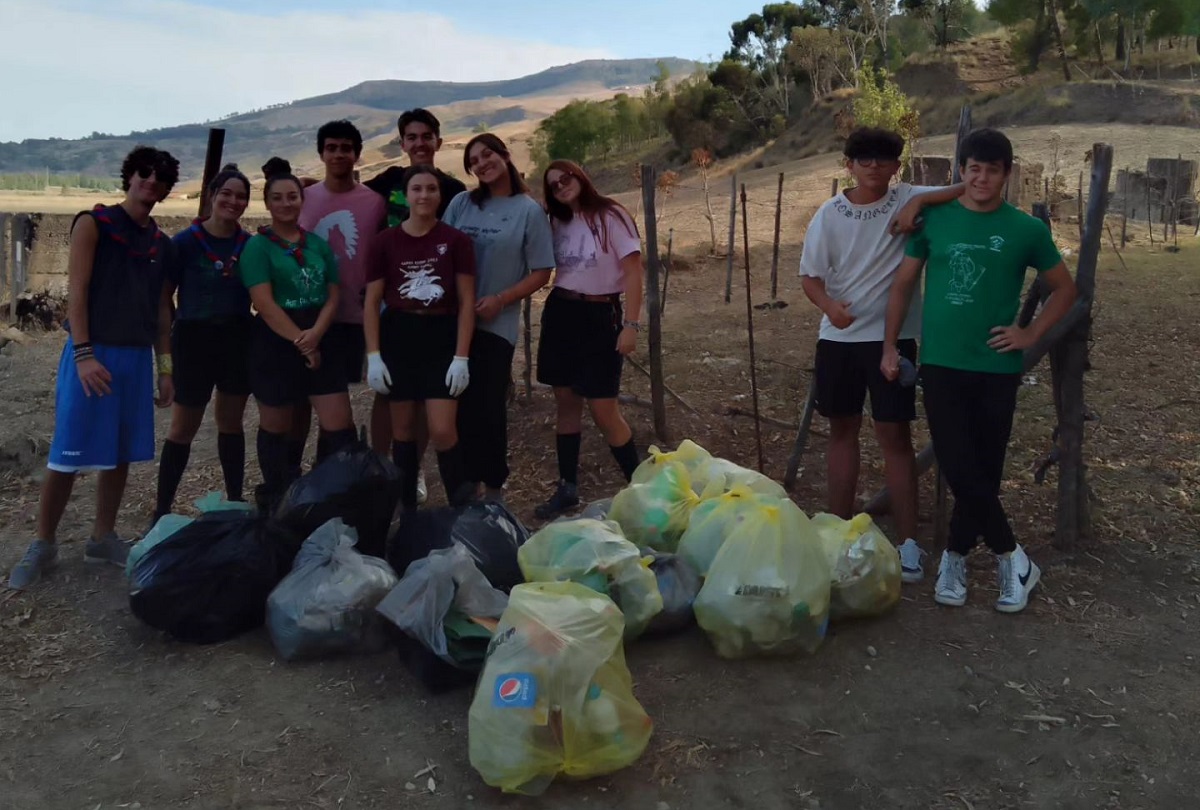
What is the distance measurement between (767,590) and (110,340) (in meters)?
2.50

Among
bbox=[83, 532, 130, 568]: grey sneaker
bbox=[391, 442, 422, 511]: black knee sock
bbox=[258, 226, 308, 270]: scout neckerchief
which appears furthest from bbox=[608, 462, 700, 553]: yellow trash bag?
bbox=[83, 532, 130, 568]: grey sneaker

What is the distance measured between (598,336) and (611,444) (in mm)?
493

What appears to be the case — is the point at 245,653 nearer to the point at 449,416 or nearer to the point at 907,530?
the point at 449,416

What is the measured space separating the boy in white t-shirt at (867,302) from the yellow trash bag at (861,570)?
1.07 feet

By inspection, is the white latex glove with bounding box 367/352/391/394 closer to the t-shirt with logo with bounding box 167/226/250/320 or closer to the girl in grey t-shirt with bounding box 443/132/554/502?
the girl in grey t-shirt with bounding box 443/132/554/502

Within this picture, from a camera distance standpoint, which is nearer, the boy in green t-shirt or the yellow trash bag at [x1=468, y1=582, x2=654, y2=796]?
the yellow trash bag at [x1=468, y1=582, x2=654, y2=796]

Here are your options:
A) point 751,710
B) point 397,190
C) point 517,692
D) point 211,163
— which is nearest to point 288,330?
point 397,190

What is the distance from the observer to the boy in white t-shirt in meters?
3.48

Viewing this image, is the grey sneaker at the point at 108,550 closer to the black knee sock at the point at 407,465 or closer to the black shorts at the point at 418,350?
the black knee sock at the point at 407,465

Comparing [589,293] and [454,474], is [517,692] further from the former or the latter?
[589,293]

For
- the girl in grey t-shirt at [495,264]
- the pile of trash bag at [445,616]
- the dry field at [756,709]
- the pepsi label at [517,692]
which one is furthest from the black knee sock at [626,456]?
the pepsi label at [517,692]

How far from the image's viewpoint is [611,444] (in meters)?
4.38

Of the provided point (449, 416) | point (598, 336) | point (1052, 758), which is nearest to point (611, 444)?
point (598, 336)

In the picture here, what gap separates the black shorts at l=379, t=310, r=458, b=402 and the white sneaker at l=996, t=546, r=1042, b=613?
6.75ft
